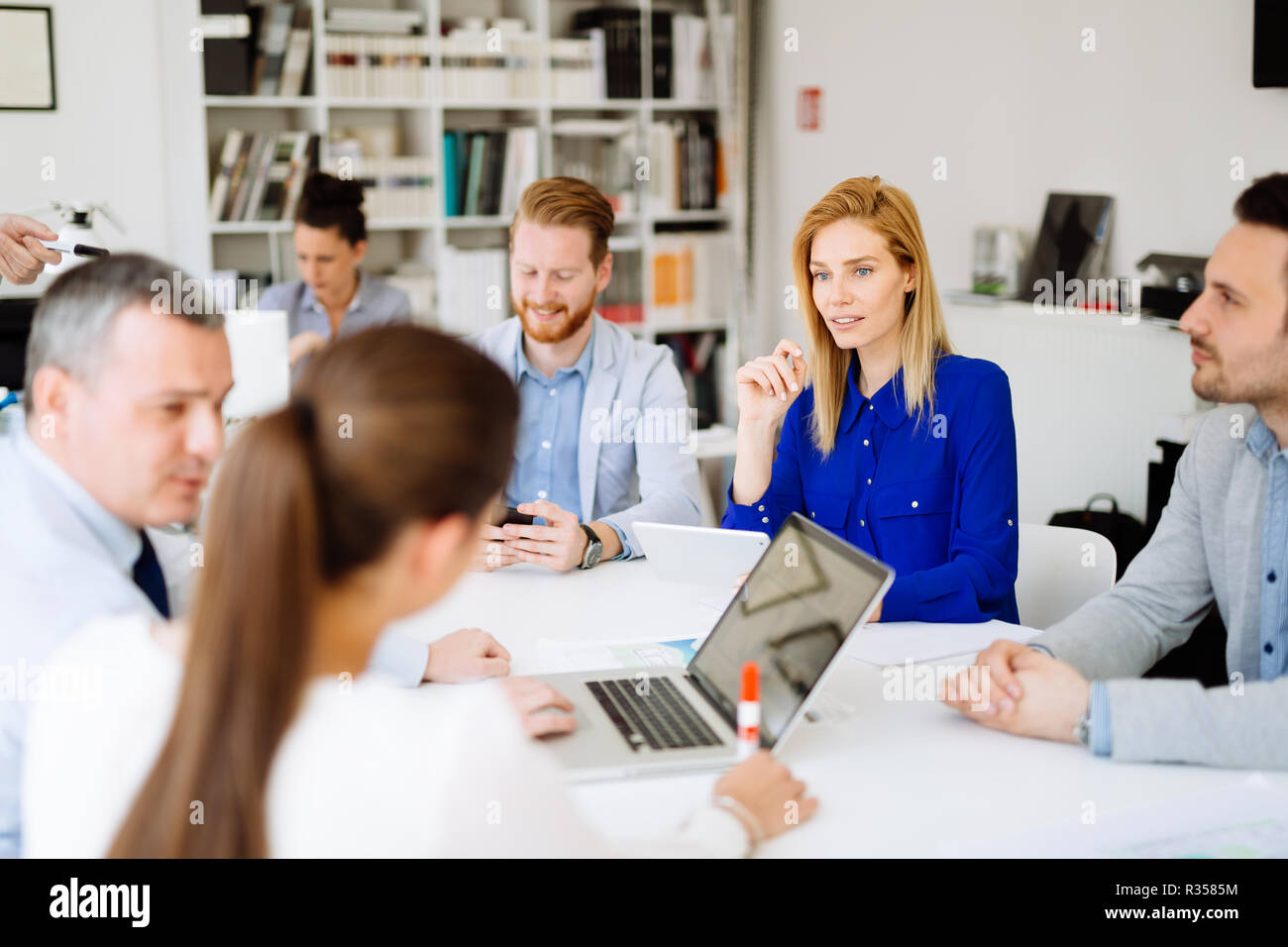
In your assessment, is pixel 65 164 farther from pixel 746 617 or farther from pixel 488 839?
pixel 488 839

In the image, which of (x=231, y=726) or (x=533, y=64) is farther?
(x=533, y=64)

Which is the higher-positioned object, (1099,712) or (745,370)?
(745,370)

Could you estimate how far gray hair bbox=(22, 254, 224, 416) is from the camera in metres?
1.36

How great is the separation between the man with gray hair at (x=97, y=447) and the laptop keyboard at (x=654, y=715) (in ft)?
1.86

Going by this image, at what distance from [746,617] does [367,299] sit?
3163 mm

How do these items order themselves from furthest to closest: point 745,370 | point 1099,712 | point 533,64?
point 533,64 < point 745,370 < point 1099,712

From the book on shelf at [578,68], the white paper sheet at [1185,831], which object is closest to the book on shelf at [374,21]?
the book on shelf at [578,68]

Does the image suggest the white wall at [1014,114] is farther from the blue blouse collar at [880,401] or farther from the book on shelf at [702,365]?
the blue blouse collar at [880,401]

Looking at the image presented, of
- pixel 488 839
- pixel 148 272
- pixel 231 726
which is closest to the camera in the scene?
pixel 231 726

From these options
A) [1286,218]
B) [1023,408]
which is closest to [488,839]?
[1286,218]

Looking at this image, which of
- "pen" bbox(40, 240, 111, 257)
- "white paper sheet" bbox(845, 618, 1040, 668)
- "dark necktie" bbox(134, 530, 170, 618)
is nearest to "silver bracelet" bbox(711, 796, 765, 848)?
"white paper sheet" bbox(845, 618, 1040, 668)

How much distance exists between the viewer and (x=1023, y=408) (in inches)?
165

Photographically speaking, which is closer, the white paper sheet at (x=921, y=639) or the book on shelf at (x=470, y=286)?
the white paper sheet at (x=921, y=639)

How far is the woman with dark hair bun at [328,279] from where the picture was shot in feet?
14.1
